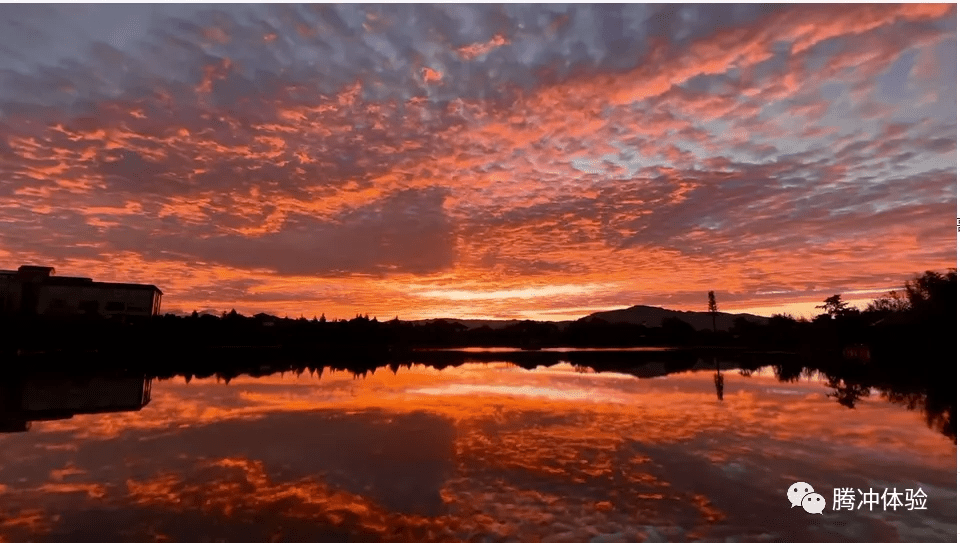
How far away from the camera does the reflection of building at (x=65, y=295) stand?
3344 inches

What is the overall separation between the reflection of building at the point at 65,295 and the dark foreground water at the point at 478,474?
270ft

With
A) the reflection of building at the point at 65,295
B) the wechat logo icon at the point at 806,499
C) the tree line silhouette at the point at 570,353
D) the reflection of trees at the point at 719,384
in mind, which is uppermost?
the reflection of building at the point at 65,295

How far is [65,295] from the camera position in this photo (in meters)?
90.1

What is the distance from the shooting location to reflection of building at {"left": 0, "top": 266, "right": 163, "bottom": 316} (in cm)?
8494

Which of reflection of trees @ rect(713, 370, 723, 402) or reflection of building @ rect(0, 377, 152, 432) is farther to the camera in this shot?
reflection of trees @ rect(713, 370, 723, 402)

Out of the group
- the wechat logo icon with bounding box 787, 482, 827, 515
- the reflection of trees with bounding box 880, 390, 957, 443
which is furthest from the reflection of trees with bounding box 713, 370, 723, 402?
the wechat logo icon with bounding box 787, 482, 827, 515

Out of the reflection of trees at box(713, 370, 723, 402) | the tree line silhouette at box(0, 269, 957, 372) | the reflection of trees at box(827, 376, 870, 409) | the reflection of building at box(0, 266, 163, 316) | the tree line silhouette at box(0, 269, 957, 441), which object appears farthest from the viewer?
the reflection of building at box(0, 266, 163, 316)

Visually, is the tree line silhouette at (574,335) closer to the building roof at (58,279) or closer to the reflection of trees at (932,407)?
the building roof at (58,279)

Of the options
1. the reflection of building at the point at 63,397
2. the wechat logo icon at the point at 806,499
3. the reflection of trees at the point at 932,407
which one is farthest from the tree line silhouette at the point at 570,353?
the wechat logo icon at the point at 806,499

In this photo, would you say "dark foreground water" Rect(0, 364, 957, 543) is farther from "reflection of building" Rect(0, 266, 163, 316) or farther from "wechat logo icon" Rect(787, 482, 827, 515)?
"reflection of building" Rect(0, 266, 163, 316)

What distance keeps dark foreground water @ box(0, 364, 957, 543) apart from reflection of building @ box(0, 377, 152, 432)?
58.9 inches

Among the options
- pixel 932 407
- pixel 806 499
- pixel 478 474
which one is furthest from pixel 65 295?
pixel 932 407

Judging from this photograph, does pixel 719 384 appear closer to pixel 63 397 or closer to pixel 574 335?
pixel 63 397

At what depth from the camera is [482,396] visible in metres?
29.0
